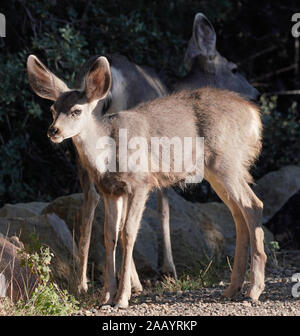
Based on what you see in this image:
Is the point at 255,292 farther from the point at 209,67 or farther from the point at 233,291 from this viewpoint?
the point at 209,67

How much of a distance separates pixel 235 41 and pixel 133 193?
279 inches

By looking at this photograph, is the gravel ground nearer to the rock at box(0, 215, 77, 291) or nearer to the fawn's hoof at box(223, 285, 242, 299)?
the fawn's hoof at box(223, 285, 242, 299)

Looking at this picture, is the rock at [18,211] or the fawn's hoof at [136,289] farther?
the rock at [18,211]

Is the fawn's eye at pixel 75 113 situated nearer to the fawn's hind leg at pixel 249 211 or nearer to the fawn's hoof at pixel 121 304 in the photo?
the fawn's hind leg at pixel 249 211

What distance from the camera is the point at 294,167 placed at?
1076cm

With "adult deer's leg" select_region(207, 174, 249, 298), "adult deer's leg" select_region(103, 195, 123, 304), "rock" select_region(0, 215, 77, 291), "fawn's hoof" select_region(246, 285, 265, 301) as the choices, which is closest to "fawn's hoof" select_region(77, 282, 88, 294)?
"rock" select_region(0, 215, 77, 291)

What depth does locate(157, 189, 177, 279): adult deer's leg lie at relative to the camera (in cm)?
834

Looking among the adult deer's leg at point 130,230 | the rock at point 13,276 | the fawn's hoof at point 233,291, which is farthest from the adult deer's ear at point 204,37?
the rock at point 13,276

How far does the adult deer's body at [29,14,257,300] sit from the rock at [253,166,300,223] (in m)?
1.62

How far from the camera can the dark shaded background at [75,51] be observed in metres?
10.1

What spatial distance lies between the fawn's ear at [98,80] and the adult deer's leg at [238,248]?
1.31m

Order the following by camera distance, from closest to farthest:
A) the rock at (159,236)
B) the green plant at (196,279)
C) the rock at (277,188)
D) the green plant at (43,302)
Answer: the green plant at (43,302), the green plant at (196,279), the rock at (159,236), the rock at (277,188)
